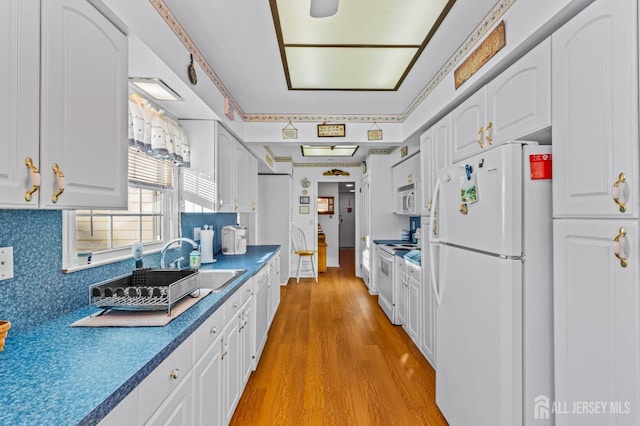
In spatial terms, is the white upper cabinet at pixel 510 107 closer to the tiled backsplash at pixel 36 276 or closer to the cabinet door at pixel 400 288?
the cabinet door at pixel 400 288

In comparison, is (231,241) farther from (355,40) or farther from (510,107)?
(510,107)

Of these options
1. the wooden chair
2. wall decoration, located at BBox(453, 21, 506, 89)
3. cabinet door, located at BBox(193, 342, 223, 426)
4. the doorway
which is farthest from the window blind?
the doorway

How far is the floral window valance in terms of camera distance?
1.79 m

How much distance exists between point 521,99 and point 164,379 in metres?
2.01

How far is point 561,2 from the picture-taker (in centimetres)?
136

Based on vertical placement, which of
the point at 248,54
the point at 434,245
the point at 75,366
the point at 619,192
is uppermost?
the point at 248,54

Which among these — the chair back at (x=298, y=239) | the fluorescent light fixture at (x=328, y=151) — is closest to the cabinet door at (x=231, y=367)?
the fluorescent light fixture at (x=328, y=151)

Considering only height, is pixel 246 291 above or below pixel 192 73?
below

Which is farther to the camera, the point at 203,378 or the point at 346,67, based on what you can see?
the point at 346,67

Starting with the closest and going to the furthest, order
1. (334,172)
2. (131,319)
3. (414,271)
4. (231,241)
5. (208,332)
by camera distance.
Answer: (131,319) → (208,332) → (414,271) → (231,241) → (334,172)

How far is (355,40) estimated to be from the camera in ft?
7.13

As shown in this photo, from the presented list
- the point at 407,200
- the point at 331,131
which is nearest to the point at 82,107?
the point at 331,131

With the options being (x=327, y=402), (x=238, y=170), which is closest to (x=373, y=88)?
(x=238, y=170)

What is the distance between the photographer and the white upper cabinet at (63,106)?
Result: 0.87 metres
